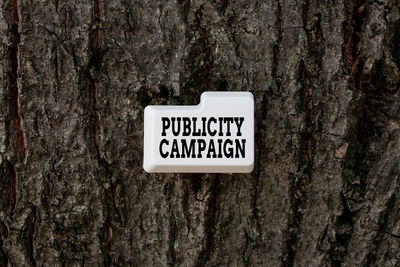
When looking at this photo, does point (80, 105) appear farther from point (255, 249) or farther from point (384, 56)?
point (384, 56)

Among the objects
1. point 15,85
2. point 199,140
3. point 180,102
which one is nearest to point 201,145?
point 199,140

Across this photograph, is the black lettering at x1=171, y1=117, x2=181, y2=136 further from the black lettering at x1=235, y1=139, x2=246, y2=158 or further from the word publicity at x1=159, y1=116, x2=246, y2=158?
the black lettering at x1=235, y1=139, x2=246, y2=158

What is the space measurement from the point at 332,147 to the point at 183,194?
39 centimetres

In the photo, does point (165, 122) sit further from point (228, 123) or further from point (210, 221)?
point (210, 221)

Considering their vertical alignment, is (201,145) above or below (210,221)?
above

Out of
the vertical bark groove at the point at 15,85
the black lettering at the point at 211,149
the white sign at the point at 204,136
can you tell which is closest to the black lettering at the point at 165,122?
the white sign at the point at 204,136

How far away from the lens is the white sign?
0.98 m

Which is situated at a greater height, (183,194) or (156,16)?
(156,16)

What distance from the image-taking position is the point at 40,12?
1043 mm

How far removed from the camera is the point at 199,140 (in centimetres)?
98

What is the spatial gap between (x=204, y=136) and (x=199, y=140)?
0.05 feet

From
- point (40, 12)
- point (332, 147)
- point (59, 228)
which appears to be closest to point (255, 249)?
point (332, 147)

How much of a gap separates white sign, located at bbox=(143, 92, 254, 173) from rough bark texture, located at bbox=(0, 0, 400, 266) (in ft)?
0.19

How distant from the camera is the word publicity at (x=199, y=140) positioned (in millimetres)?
979
